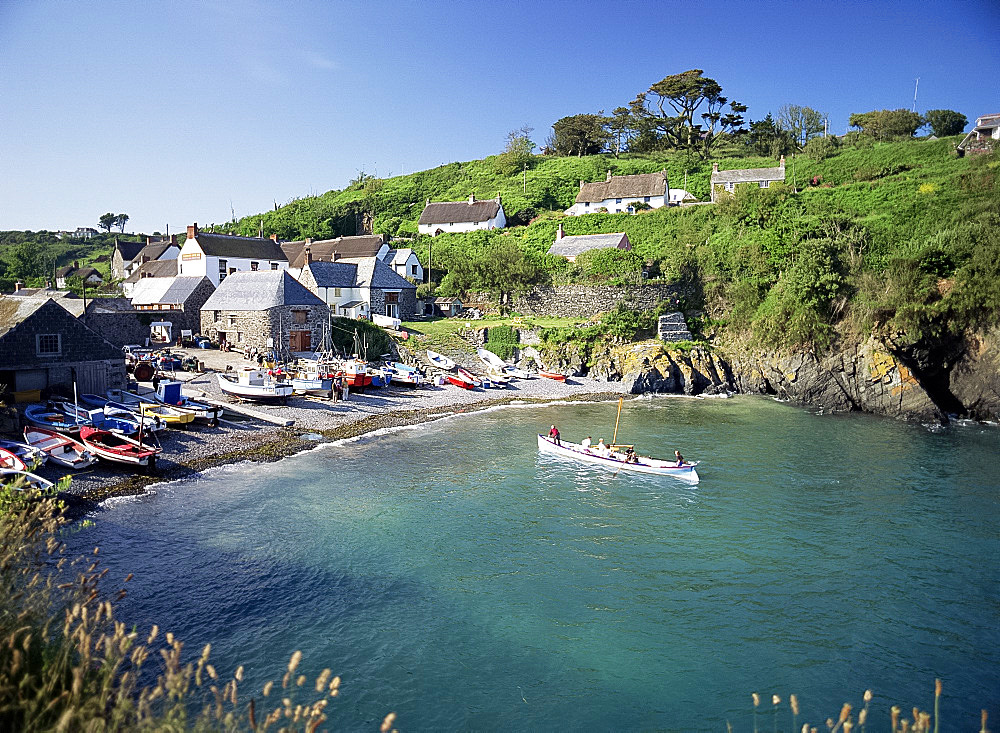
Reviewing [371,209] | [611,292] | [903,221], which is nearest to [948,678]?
[611,292]

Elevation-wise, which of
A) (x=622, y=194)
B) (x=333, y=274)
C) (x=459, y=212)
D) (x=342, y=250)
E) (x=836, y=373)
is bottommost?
(x=836, y=373)

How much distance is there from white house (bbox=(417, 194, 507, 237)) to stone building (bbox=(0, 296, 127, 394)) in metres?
53.3

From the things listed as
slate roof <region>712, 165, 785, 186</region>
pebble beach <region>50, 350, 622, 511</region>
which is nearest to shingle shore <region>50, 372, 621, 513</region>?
pebble beach <region>50, 350, 622, 511</region>

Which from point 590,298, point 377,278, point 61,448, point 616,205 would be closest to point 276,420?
point 61,448

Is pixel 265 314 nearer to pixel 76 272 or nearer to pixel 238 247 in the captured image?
pixel 238 247

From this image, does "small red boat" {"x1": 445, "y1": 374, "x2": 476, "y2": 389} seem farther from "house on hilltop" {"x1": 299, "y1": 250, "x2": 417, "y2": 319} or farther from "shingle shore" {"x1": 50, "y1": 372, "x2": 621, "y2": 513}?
"house on hilltop" {"x1": 299, "y1": 250, "x2": 417, "y2": 319}

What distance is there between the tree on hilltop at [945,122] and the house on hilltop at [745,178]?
26110 millimetres

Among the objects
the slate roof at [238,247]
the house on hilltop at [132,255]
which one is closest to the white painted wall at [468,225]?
the slate roof at [238,247]

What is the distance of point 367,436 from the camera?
96.9 feet

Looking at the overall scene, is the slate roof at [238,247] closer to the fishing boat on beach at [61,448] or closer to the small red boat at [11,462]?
the fishing boat on beach at [61,448]

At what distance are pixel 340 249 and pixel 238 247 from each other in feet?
34.3

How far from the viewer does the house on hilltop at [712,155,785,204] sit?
6812cm

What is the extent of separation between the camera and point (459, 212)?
7825cm

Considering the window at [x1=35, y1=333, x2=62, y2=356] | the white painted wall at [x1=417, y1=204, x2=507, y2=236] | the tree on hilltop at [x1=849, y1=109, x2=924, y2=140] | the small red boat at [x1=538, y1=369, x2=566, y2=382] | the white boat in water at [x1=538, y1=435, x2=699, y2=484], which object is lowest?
the white boat in water at [x1=538, y1=435, x2=699, y2=484]
